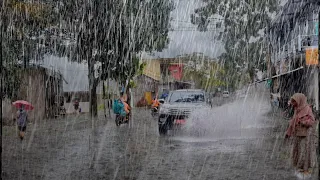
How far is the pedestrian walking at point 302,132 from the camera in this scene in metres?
4.36

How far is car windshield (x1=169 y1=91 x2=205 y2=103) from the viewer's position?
26.1 ft

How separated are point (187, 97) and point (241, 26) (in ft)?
6.61

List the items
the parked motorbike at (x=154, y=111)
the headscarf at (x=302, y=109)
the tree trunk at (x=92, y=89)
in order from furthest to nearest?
the parked motorbike at (x=154, y=111), the tree trunk at (x=92, y=89), the headscarf at (x=302, y=109)

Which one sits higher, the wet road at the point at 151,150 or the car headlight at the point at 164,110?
the car headlight at the point at 164,110

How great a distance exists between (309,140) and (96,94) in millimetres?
4814

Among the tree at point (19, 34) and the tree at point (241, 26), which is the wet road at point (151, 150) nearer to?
the tree at point (19, 34)

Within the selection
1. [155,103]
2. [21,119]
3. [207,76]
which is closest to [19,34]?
[21,119]

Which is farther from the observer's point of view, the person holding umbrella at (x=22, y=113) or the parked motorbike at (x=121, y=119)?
the parked motorbike at (x=121, y=119)

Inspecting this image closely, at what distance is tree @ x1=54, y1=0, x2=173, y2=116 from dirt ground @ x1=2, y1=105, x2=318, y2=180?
3.27ft

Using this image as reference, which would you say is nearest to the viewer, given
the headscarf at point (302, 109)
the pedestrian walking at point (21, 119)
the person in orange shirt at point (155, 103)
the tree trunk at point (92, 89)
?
the headscarf at point (302, 109)

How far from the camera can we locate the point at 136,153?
6.81 m

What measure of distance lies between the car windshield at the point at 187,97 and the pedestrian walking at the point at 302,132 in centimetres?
Answer: 344

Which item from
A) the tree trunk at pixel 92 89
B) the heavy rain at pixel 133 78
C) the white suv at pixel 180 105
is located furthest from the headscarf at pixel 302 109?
the tree trunk at pixel 92 89

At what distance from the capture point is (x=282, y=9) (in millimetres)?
9406
